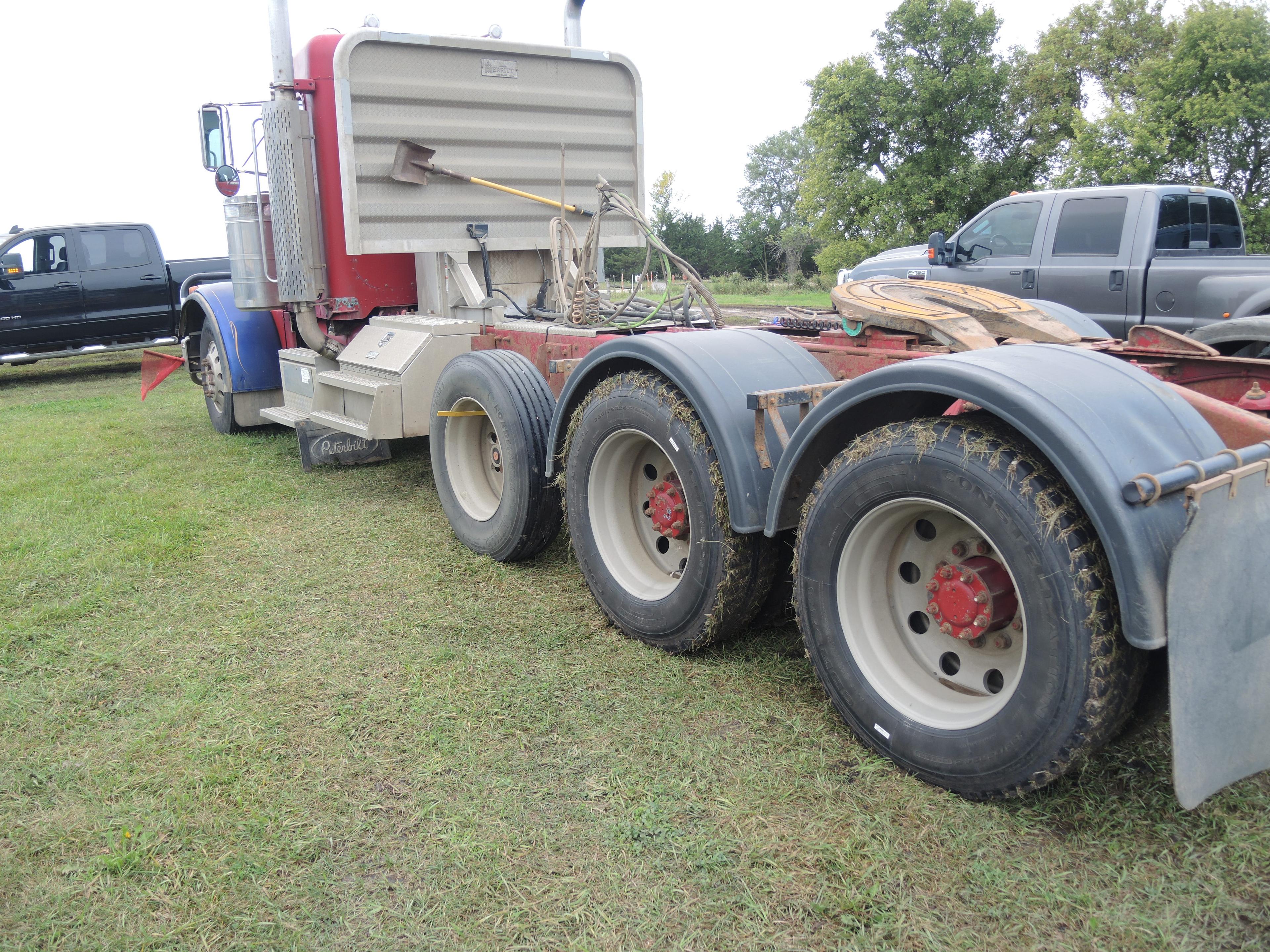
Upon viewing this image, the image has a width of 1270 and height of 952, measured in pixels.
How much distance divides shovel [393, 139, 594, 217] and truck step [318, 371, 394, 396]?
50.5 inches

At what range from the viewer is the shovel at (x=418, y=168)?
5.95 metres

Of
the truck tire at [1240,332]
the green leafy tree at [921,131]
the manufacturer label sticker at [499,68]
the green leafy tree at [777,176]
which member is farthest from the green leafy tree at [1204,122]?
the green leafy tree at [777,176]

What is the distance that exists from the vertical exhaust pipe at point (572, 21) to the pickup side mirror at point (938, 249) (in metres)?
3.55

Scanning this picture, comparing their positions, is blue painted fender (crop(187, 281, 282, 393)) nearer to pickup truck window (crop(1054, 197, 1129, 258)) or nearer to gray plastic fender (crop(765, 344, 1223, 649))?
gray plastic fender (crop(765, 344, 1223, 649))

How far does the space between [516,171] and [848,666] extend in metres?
4.73

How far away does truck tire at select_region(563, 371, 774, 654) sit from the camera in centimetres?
343

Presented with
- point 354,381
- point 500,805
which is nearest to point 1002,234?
point 354,381

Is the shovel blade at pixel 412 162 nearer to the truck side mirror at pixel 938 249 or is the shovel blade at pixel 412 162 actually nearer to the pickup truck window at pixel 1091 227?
the truck side mirror at pixel 938 249

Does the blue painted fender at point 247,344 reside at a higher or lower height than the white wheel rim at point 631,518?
higher

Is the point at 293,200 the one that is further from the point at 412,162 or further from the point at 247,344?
the point at 247,344

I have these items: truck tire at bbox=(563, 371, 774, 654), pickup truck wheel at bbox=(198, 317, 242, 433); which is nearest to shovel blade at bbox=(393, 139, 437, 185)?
truck tire at bbox=(563, 371, 774, 654)

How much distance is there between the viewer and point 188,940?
2.26 meters

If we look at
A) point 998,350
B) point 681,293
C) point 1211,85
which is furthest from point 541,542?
point 1211,85

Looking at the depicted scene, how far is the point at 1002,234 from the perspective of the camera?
8.70 m
